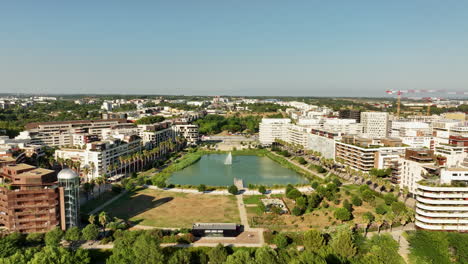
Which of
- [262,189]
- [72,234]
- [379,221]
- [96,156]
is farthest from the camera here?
[96,156]

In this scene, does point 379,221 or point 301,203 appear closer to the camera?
point 379,221

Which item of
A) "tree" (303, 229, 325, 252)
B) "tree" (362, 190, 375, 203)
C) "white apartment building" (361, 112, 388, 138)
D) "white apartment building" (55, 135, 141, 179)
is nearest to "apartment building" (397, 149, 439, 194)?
"tree" (362, 190, 375, 203)

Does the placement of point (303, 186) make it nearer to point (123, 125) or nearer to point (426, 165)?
point (426, 165)

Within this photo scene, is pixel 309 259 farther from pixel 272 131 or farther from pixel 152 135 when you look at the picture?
pixel 272 131

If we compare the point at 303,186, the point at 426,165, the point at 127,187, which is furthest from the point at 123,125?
the point at 426,165

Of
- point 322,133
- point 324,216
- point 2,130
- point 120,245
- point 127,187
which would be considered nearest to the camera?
point 120,245

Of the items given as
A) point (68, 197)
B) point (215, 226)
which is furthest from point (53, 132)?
point (215, 226)

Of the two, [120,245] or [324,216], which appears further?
[324,216]
